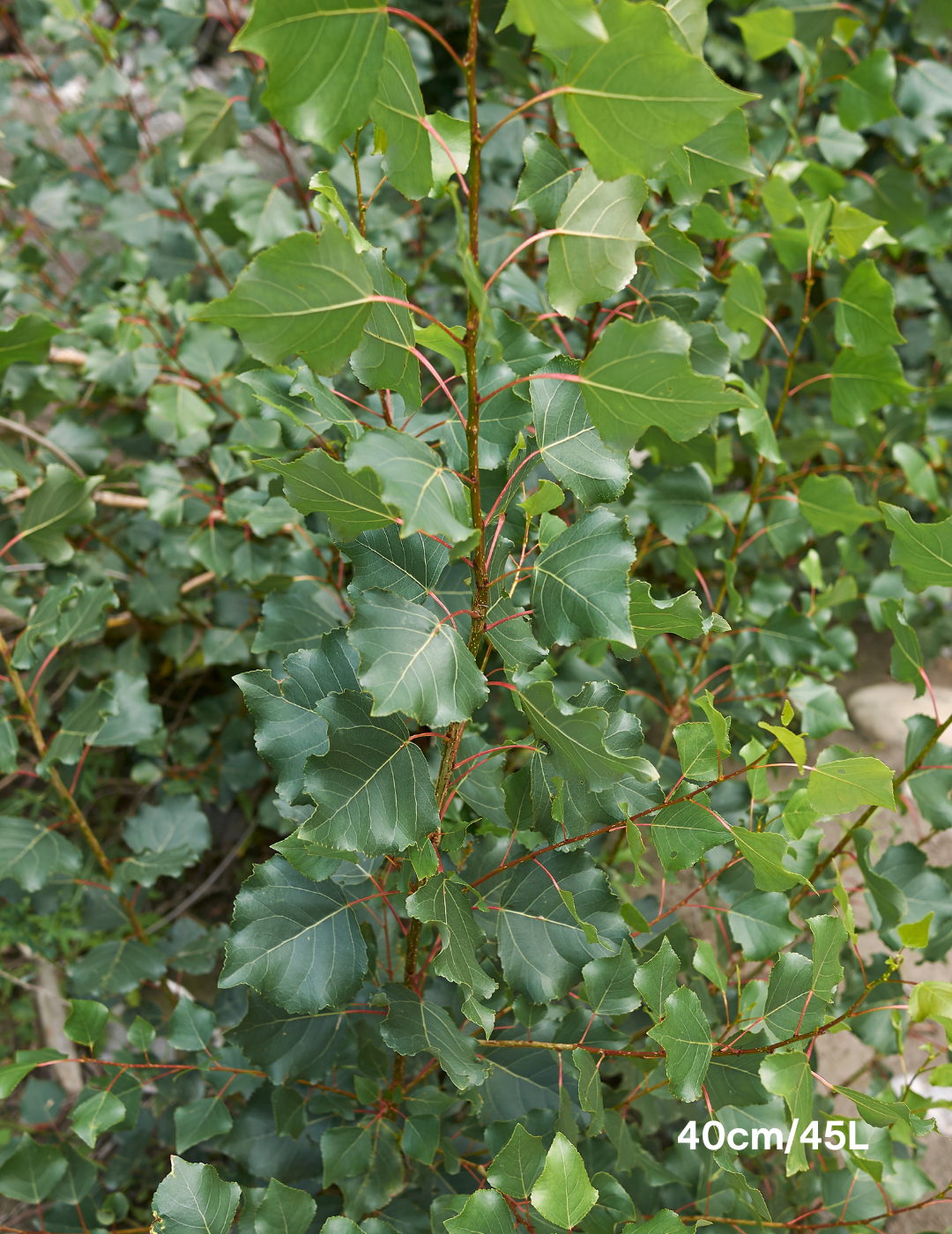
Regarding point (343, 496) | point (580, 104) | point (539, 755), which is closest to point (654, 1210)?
point (539, 755)

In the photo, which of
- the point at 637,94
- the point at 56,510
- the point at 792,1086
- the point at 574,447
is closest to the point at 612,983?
the point at 792,1086

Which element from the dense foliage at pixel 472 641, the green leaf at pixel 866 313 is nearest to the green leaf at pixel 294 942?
the dense foliage at pixel 472 641

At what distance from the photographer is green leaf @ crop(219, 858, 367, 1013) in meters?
0.77

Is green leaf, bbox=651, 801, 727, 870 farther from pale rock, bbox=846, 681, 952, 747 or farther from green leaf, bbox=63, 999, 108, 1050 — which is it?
pale rock, bbox=846, 681, 952, 747

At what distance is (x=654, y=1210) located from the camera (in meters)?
1.07

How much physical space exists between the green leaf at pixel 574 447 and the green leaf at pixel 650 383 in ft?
0.21

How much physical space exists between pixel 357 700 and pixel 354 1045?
0.60m

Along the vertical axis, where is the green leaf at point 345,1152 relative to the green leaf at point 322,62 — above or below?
below

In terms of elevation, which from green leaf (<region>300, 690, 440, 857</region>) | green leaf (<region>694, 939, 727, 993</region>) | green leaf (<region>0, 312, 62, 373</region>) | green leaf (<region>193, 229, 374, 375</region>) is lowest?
green leaf (<region>694, 939, 727, 993</region>)

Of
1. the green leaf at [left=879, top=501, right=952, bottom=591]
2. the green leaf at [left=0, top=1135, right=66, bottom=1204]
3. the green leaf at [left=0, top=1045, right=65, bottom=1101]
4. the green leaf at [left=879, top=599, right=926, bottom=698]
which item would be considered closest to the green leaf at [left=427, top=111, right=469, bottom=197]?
the green leaf at [left=879, top=501, right=952, bottom=591]

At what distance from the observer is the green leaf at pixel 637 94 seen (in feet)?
1.61

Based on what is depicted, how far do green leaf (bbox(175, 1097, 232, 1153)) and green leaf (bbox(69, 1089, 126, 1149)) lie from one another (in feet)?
0.27

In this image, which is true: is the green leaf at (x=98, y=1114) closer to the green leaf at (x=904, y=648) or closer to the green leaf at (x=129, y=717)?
the green leaf at (x=129, y=717)

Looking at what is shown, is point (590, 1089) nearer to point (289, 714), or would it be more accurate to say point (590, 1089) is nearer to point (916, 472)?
point (289, 714)
